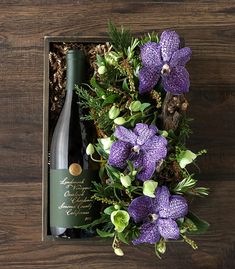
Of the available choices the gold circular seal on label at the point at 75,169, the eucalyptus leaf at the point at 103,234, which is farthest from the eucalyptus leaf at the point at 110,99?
the eucalyptus leaf at the point at 103,234

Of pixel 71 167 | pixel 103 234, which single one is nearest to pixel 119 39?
pixel 71 167

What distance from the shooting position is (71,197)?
879 mm

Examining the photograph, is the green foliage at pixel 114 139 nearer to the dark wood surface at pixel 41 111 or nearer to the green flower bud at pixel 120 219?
the green flower bud at pixel 120 219

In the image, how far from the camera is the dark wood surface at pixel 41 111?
1015mm

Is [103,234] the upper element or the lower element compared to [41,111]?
lower

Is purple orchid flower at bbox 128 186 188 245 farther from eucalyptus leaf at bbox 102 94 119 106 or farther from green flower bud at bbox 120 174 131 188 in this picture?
eucalyptus leaf at bbox 102 94 119 106

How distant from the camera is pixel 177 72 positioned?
34.0 inches

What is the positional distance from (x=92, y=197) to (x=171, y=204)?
14 centimetres

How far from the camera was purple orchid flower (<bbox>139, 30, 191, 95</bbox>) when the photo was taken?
86 cm

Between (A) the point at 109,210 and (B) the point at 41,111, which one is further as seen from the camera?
(B) the point at 41,111

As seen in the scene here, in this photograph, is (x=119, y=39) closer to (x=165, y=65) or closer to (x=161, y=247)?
(x=165, y=65)

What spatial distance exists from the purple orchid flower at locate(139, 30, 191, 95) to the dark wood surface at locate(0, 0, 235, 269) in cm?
18

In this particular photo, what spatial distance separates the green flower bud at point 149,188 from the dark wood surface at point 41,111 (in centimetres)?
21

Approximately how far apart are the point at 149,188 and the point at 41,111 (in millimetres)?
313
